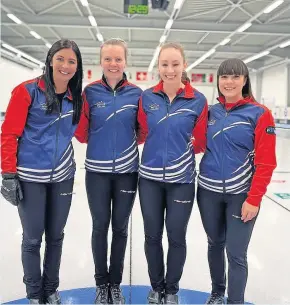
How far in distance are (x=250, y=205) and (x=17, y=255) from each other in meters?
2.04

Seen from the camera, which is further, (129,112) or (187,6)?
(187,6)

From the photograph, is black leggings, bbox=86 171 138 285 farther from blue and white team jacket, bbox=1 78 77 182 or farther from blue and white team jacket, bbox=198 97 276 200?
blue and white team jacket, bbox=198 97 276 200

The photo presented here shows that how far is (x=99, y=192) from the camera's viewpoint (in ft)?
6.97

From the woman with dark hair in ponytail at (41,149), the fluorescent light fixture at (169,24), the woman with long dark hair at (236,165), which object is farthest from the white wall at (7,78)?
the woman with long dark hair at (236,165)

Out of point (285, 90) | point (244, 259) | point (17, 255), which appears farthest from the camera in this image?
point (285, 90)

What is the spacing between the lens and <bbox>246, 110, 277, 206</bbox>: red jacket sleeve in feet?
6.00

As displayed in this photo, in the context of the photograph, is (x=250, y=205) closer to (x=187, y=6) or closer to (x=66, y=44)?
(x=66, y=44)

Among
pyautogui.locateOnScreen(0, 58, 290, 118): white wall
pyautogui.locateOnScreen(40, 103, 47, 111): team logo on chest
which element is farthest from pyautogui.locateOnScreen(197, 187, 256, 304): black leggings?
pyautogui.locateOnScreen(0, 58, 290, 118): white wall

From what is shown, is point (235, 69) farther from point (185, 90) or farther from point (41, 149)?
point (41, 149)

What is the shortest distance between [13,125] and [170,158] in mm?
856

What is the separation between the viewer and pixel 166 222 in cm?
210

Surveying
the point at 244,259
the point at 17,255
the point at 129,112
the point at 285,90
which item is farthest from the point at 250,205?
the point at 285,90

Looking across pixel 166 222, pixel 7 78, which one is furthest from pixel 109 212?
pixel 7 78

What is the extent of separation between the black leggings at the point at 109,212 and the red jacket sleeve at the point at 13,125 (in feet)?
1.54
